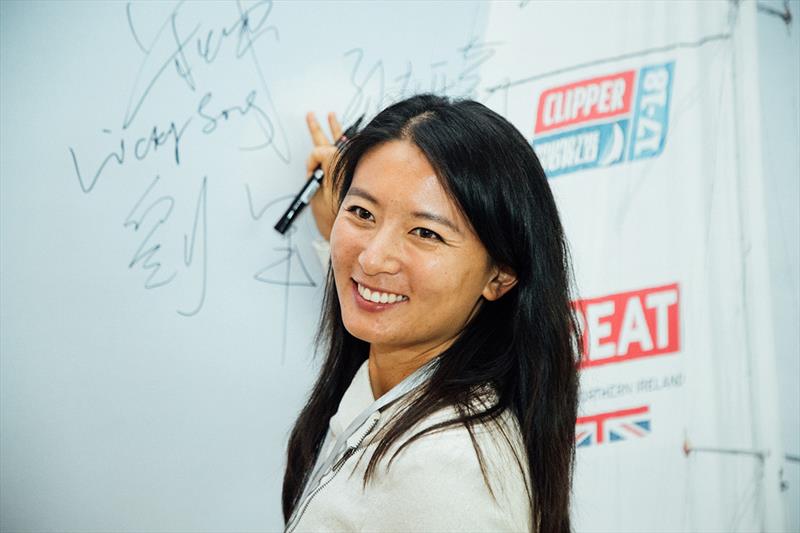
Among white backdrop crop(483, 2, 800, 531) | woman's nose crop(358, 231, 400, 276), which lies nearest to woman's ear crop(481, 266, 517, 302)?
woman's nose crop(358, 231, 400, 276)

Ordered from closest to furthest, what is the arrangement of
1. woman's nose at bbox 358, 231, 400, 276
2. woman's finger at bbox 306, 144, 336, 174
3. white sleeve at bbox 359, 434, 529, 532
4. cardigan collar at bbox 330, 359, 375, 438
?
white sleeve at bbox 359, 434, 529, 532 < woman's nose at bbox 358, 231, 400, 276 < cardigan collar at bbox 330, 359, 375, 438 < woman's finger at bbox 306, 144, 336, 174

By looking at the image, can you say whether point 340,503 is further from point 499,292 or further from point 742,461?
point 742,461

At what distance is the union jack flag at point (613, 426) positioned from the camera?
1.24m

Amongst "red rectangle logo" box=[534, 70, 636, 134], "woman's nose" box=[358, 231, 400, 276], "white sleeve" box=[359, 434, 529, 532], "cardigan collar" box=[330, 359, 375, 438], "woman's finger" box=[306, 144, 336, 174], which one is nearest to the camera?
"white sleeve" box=[359, 434, 529, 532]

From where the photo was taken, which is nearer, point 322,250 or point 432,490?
point 432,490

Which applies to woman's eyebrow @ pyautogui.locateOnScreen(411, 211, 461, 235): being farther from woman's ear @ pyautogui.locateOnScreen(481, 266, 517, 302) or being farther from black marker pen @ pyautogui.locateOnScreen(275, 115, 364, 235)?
black marker pen @ pyautogui.locateOnScreen(275, 115, 364, 235)

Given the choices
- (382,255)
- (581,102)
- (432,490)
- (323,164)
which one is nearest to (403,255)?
(382,255)

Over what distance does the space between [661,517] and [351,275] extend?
0.76 metres

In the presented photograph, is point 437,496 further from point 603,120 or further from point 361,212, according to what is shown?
point 603,120

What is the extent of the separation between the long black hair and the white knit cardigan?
0.02 meters

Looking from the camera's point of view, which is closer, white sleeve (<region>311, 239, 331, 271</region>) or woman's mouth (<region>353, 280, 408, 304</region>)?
woman's mouth (<region>353, 280, 408, 304</region>)

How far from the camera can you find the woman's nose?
77 centimetres

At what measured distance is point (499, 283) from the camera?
32.8 inches

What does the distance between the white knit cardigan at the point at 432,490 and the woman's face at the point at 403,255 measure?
110 millimetres
